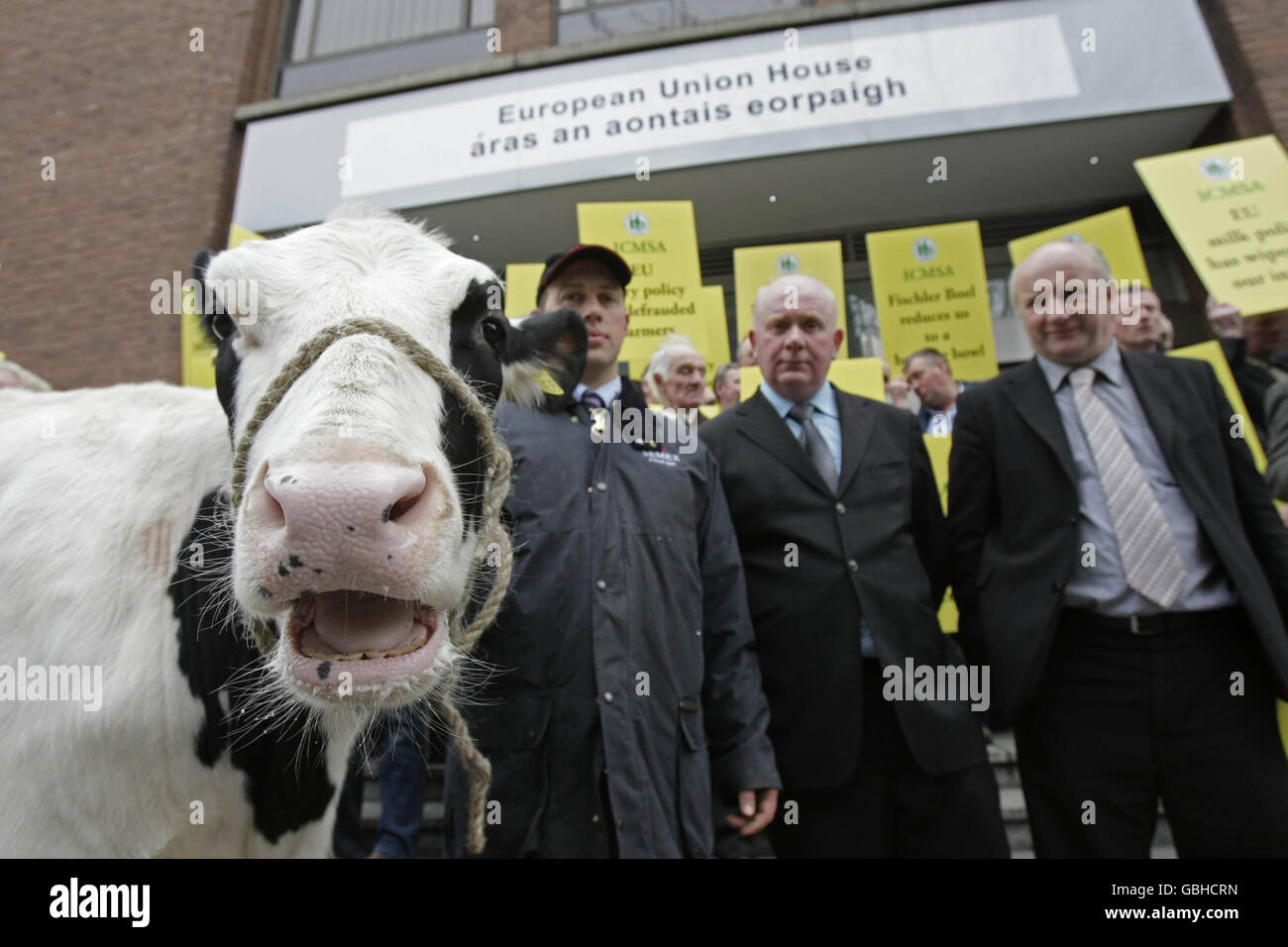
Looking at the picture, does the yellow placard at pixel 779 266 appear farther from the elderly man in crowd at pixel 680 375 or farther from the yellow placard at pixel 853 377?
the elderly man in crowd at pixel 680 375

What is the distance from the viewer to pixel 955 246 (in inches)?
203

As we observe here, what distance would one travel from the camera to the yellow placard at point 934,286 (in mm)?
5090

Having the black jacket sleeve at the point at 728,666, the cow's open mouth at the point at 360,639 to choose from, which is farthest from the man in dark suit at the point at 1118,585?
the cow's open mouth at the point at 360,639

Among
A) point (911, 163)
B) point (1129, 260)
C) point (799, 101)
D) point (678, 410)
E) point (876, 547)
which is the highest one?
point (799, 101)

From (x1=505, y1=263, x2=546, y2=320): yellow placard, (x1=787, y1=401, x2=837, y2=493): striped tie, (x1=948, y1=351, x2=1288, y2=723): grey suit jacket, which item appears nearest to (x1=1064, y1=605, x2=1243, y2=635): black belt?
(x1=948, y1=351, x2=1288, y2=723): grey suit jacket

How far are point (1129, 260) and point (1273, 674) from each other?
11.3 ft

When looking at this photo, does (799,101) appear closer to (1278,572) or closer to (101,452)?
(1278,572)

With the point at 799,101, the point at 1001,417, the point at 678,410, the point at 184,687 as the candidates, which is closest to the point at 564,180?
the point at 799,101

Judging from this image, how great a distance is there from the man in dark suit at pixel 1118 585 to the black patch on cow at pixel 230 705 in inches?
81.8

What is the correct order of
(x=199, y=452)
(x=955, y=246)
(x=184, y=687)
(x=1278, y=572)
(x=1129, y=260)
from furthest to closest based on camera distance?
(x=955, y=246) < (x=1129, y=260) < (x=1278, y=572) < (x=199, y=452) < (x=184, y=687)

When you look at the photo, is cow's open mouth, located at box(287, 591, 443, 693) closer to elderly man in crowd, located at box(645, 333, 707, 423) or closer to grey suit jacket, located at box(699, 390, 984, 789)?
grey suit jacket, located at box(699, 390, 984, 789)

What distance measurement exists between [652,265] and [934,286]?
2.02 metres

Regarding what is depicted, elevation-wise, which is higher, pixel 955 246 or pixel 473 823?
pixel 955 246

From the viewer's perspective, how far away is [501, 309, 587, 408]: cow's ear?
7.29ft
